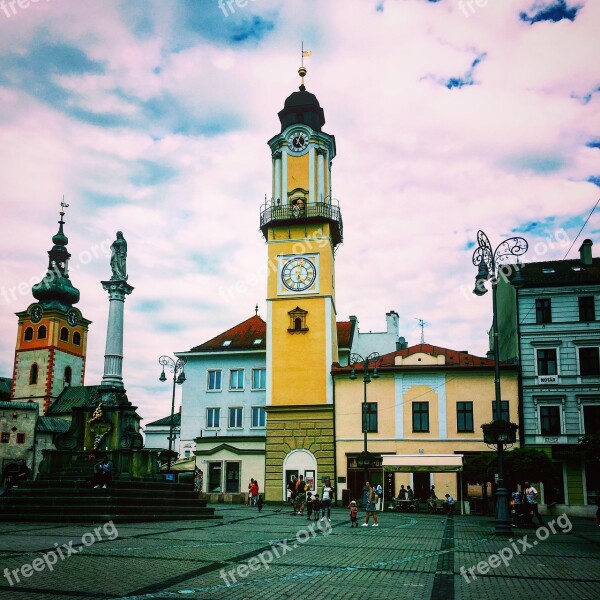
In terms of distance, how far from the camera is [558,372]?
38656mm

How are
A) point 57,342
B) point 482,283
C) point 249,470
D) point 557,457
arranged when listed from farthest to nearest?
point 57,342 → point 249,470 → point 557,457 → point 482,283

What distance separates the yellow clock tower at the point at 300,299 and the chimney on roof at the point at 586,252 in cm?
1515

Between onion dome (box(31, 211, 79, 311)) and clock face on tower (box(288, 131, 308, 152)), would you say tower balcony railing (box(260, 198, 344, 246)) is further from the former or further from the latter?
onion dome (box(31, 211, 79, 311))

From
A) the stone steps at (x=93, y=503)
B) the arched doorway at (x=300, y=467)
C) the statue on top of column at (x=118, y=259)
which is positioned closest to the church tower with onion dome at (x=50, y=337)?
the arched doorway at (x=300, y=467)

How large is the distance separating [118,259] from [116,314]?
97.0 inches

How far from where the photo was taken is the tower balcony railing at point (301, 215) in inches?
1758

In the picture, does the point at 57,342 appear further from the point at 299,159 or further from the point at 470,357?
the point at 470,357

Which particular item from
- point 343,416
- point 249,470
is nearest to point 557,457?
point 343,416

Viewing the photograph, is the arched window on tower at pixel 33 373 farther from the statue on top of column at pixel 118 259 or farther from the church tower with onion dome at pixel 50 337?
the statue on top of column at pixel 118 259

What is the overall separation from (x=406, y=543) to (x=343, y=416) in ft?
76.7

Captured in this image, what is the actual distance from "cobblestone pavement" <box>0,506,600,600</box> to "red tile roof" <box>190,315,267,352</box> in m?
29.8

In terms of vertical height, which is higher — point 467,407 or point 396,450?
point 467,407

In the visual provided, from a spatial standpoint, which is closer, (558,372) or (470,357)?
(558,372)

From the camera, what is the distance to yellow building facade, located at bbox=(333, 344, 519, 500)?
39062 mm
